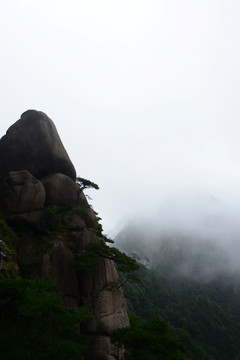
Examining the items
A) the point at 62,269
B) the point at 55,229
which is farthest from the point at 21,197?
the point at 62,269

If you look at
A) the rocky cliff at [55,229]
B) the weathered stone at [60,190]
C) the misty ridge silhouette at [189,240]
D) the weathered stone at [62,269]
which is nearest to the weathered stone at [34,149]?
the rocky cliff at [55,229]

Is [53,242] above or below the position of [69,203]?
below

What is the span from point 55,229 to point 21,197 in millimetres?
3731

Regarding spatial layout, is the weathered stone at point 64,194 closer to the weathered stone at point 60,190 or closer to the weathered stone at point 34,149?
the weathered stone at point 60,190

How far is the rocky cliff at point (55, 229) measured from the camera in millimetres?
Result: 16141

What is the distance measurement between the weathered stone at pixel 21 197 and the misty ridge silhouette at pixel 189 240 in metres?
72.0

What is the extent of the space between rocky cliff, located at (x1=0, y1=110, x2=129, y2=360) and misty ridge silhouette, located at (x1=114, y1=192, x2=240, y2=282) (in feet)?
226

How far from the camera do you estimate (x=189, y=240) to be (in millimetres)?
112375

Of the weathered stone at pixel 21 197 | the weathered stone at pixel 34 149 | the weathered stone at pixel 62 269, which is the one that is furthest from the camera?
the weathered stone at pixel 34 149

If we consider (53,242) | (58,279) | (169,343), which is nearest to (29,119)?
(53,242)

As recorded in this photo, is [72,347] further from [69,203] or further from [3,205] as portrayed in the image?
[69,203]

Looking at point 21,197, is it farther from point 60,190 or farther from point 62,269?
point 62,269

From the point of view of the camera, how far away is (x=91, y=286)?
17531mm

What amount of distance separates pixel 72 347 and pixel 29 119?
22.6m
